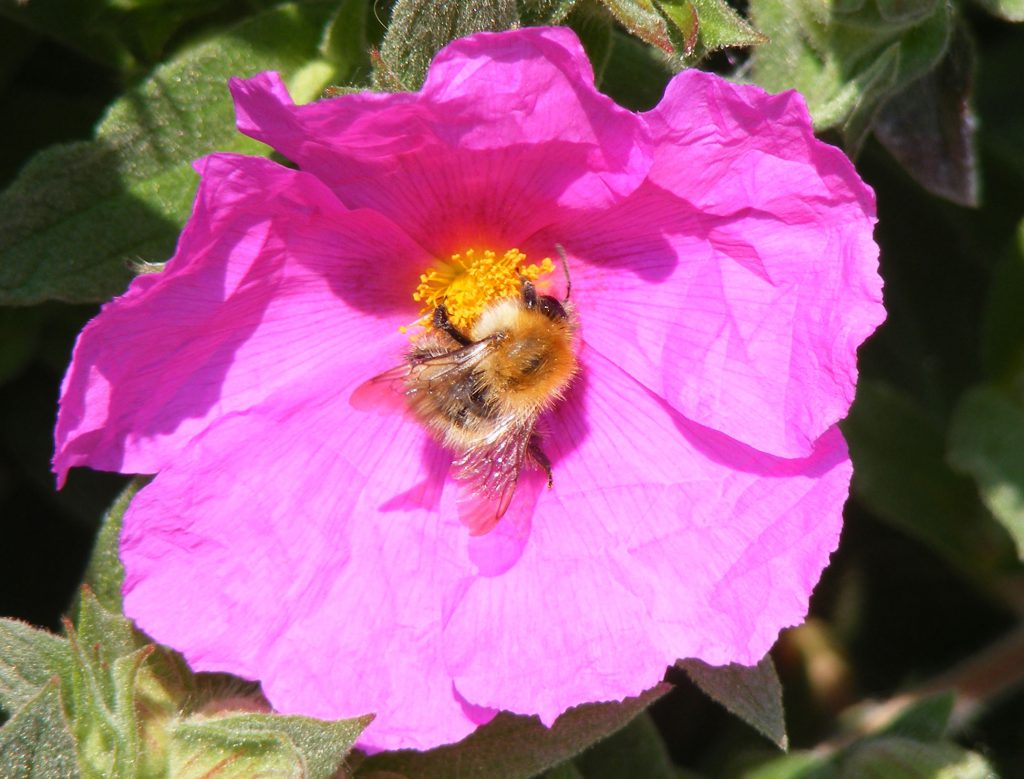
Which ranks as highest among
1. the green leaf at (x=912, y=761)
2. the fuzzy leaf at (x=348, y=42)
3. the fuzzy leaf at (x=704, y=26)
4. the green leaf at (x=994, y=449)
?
the fuzzy leaf at (x=704, y=26)

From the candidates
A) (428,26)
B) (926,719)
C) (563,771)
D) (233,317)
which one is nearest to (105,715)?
A: (233,317)

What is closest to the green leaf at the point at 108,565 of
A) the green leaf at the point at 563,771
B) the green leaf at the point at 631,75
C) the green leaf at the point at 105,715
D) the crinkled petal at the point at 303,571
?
the crinkled petal at the point at 303,571

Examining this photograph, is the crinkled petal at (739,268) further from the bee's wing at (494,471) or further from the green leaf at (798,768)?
the green leaf at (798,768)

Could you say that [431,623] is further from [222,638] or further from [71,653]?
[71,653]

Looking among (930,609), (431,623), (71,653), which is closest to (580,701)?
(431,623)

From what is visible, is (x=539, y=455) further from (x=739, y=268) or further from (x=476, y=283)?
(x=739, y=268)

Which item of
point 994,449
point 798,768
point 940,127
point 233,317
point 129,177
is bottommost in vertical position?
point 798,768
